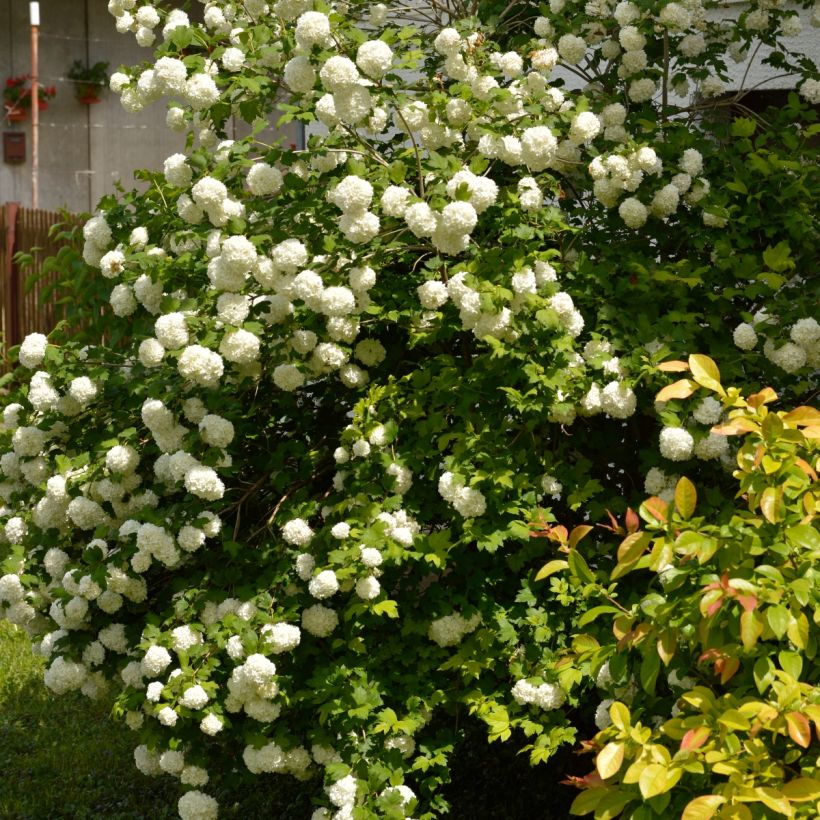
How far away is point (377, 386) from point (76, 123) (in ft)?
42.0

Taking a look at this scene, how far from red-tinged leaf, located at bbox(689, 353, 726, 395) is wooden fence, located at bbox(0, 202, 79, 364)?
881cm

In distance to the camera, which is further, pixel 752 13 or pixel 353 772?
pixel 752 13

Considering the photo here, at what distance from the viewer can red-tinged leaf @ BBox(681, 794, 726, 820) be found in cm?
205

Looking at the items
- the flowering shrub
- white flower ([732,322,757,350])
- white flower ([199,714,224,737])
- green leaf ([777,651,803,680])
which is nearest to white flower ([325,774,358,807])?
white flower ([199,714,224,737])

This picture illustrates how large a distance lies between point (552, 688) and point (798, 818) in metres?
1.09

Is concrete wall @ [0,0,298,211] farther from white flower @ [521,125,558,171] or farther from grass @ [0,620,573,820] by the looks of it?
white flower @ [521,125,558,171]

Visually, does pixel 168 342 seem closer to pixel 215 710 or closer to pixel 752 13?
pixel 215 710

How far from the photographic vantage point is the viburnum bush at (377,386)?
10.4 ft

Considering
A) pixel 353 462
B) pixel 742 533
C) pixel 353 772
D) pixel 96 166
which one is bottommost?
pixel 96 166

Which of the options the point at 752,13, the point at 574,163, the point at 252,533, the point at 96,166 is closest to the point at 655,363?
the point at 574,163

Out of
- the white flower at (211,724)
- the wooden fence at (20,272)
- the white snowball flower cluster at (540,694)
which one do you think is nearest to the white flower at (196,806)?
the white flower at (211,724)

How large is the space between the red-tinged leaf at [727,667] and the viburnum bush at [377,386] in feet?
2.01

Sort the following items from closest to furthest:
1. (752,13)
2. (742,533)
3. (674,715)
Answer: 1. (742,533)
2. (674,715)
3. (752,13)

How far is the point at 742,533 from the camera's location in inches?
93.1
